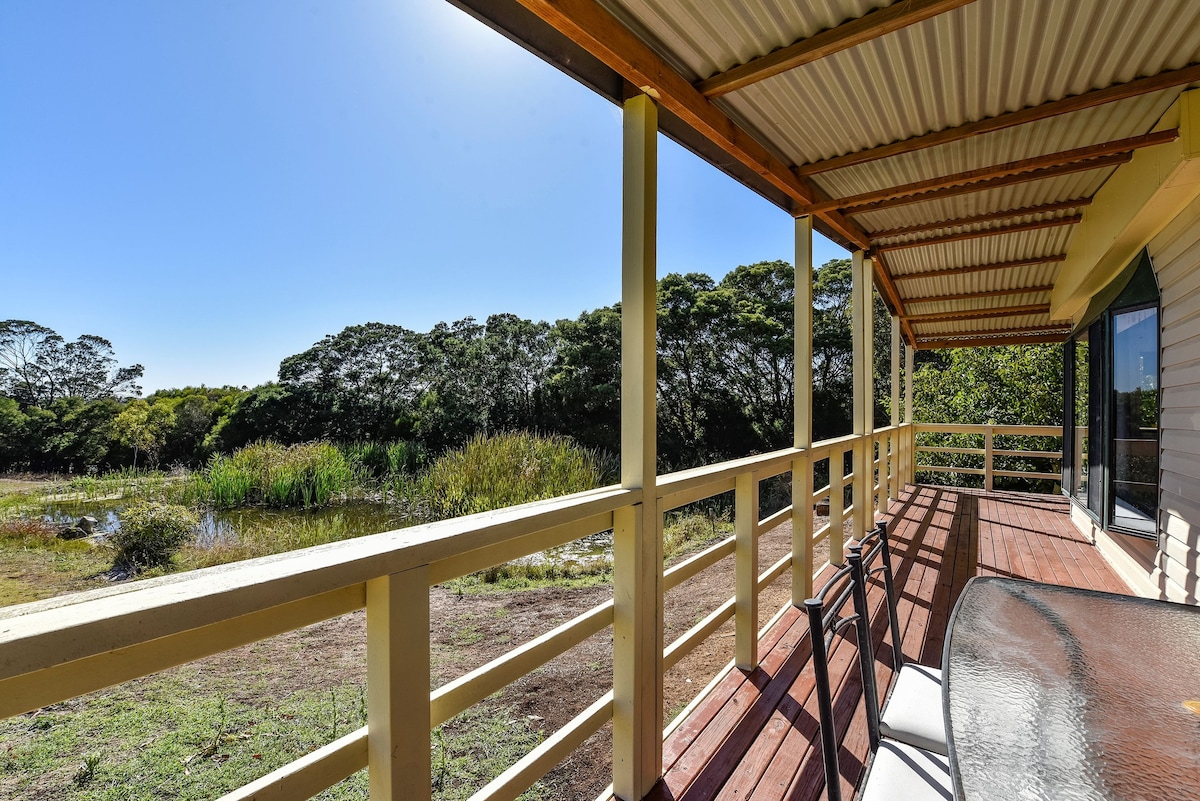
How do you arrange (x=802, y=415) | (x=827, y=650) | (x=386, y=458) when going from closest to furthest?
(x=827, y=650) → (x=802, y=415) → (x=386, y=458)

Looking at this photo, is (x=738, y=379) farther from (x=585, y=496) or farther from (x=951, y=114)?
(x=585, y=496)

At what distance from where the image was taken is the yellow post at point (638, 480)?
5.55ft

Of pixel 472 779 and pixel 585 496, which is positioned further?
pixel 472 779

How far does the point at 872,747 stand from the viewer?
4.14 ft

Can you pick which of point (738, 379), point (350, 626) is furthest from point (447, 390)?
point (350, 626)

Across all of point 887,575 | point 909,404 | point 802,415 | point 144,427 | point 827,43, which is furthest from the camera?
point 144,427

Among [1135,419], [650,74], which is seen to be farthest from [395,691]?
[1135,419]

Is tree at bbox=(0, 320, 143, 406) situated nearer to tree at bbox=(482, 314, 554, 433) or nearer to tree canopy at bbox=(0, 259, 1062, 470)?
tree canopy at bbox=(0, 259, 1062, 470)

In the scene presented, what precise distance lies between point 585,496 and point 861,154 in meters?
2.23

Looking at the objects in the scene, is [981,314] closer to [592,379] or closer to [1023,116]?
[1023,116]

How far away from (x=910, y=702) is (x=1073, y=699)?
0.46 meters

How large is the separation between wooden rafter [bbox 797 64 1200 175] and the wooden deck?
7.70 feet

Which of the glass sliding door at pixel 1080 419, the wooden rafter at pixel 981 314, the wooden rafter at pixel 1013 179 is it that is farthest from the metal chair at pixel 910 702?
the wooden rafter at pixel 981 314

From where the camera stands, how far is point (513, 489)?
8062mm
